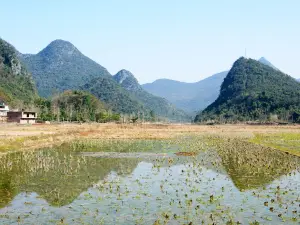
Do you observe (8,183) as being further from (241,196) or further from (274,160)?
(274,160)

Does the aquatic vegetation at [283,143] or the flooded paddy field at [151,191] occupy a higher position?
the aquatic vegetation at [283,143]

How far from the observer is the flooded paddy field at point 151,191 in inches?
590

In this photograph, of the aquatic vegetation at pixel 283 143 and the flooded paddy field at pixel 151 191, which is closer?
the flooded paddy field at pixel 151 191

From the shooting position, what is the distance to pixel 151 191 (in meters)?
19.9

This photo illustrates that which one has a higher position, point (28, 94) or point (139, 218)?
point (28, 94)

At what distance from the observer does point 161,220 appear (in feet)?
47.4

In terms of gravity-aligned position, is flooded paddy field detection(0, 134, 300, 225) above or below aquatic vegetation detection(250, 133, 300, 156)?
below

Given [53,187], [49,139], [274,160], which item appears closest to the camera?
[53,187]

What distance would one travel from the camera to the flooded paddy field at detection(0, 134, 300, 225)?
590 inches

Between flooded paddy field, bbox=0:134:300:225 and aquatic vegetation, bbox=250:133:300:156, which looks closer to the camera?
flooded paddy field, bbox=0:134:300:225

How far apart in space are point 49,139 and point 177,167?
2572cm

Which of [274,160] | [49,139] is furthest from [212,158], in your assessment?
[49,139]

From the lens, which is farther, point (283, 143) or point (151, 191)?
point (283, 143)

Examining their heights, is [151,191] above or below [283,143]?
below
